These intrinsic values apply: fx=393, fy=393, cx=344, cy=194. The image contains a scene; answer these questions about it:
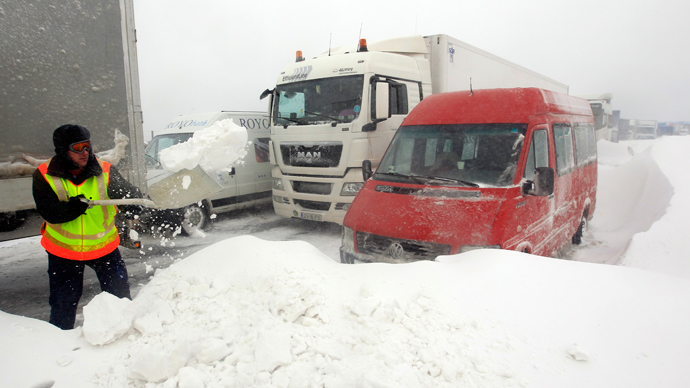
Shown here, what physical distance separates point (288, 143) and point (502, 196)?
4.82 meters

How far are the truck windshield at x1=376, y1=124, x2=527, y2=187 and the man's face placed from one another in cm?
290

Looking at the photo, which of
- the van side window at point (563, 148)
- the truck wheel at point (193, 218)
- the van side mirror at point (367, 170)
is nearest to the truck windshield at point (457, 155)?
the van side mirror at point (367, 170)

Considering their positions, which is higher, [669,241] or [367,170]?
[367,170]

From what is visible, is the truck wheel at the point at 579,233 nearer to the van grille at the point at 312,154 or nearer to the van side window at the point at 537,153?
the van side window at the point at 537,153

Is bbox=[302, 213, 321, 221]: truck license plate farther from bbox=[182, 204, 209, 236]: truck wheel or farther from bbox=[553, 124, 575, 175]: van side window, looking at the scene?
bbox=[553, 124, 575, 175]: van side window

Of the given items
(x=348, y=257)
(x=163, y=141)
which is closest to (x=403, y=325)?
(x=348, y=257)

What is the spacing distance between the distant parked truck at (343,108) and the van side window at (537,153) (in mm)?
2985

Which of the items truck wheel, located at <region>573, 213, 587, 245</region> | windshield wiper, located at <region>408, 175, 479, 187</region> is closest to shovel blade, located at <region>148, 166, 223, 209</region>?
windshield wiper, located at <region>408, 175, 479, 187</region>

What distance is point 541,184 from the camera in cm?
392

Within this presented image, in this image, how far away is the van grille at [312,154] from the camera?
718 centimetres

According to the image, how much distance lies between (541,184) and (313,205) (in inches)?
180

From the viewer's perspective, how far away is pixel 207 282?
277 centimetres

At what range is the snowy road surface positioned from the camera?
5199 mm

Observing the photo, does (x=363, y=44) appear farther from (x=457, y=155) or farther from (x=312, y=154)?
(x=457, y=155)
